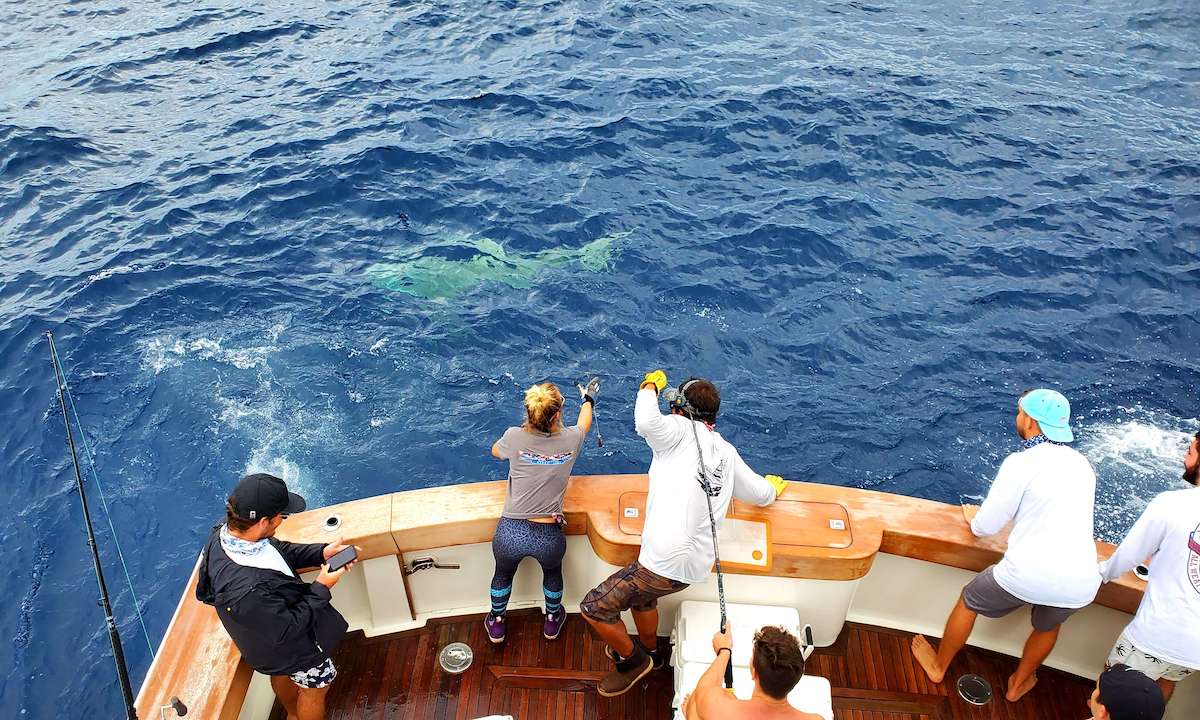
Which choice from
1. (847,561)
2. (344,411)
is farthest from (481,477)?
(847,561)

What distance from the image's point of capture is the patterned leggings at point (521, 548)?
14.9 ft

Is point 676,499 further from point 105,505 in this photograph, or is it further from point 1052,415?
point 105,505

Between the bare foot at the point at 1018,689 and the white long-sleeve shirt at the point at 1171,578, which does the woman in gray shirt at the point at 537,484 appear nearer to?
the bare foot at the point at 1018,689

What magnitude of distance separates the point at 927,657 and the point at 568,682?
229 centimetres

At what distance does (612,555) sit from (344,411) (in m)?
5.21

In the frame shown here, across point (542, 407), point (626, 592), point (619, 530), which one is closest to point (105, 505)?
point (542, 407)

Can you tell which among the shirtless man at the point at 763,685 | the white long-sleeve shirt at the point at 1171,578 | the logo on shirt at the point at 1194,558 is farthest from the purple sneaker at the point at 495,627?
the logo on shirt at the point at 1194,558

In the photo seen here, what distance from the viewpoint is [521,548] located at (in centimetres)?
453

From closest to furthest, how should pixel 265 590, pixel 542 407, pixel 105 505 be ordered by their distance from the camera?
pixel 265 590, pixel 542 407, pixel 105 505

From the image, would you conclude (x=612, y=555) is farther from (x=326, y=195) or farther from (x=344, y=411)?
(x=326, y=195)

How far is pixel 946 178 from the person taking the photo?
42.2 ft

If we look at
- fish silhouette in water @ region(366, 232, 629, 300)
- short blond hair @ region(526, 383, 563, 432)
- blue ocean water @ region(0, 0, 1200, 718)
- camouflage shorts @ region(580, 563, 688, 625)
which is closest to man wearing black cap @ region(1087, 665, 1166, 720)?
camouflage shorts @ region(580, 563, 688, 625)

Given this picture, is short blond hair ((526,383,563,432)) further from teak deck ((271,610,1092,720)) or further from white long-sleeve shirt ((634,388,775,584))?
teak deck ((271,610,1092,720))

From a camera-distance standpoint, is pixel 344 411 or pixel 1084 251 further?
pixel 1084 251
